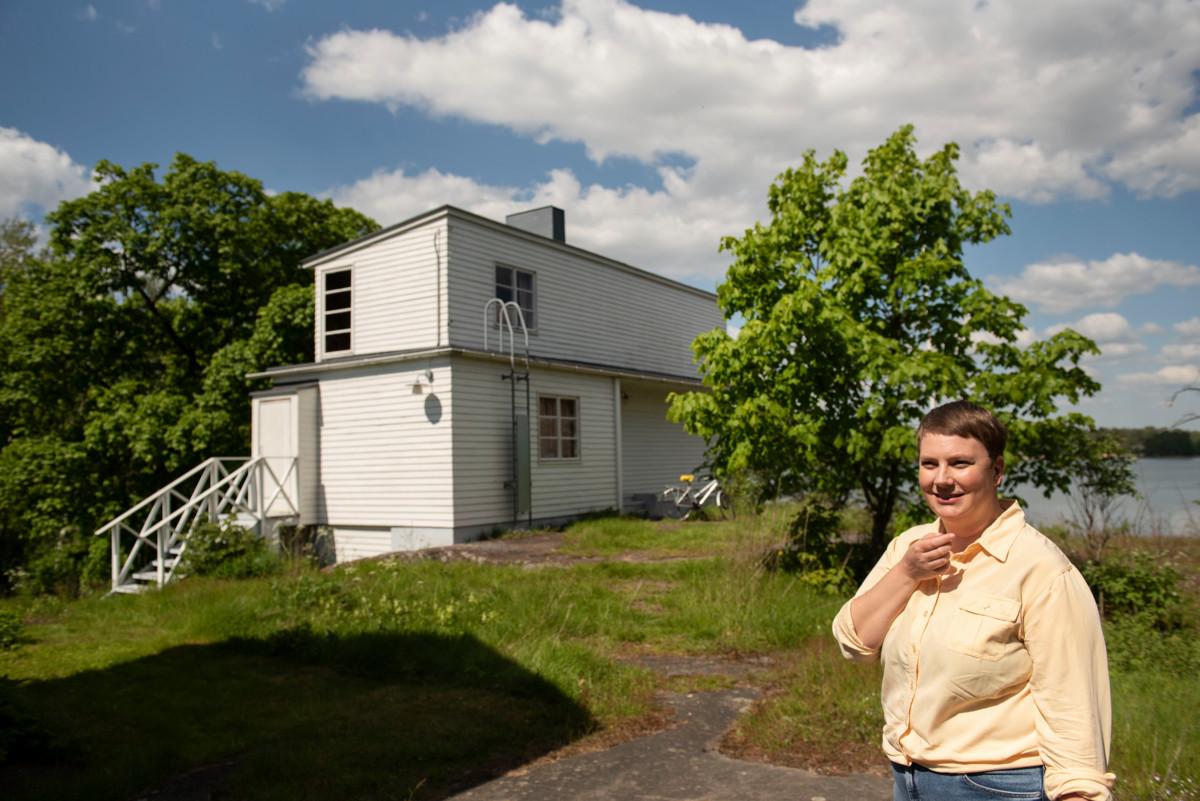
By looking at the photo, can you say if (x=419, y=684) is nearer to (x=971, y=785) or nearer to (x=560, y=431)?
(x=971, y=785)

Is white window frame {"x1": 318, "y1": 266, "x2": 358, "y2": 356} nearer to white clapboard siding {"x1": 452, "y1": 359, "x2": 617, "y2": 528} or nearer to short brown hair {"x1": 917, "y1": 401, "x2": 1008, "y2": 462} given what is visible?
white clapboard siding {"x1": 452, "y1": 359, "x2": 617, "y2": 528}

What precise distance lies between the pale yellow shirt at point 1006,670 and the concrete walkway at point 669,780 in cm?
243

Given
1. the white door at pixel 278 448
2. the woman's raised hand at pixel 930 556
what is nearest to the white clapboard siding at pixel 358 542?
the white door at pixel 278 448

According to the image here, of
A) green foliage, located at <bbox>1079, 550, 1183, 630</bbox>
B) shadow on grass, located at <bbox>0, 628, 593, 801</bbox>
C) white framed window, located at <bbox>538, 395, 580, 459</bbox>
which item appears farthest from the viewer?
white framed window, located at <bbox>538, 395, 580, 459</bbox>

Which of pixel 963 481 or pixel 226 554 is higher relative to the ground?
pixel 963 481

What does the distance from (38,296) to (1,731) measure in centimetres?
2084

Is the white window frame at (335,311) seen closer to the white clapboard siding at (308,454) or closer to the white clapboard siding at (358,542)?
the white clapboard siding at (308,454)

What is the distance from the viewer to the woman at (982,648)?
1.99 m

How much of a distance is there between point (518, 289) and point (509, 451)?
3551 mm

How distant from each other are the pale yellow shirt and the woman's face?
5cm

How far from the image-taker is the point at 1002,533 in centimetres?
218

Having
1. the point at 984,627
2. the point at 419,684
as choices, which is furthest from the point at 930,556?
the point at 419,684

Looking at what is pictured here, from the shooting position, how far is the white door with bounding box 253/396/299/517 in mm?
17219

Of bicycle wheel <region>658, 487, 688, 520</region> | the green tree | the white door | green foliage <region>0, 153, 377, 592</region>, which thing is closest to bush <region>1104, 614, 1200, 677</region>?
the green tree
